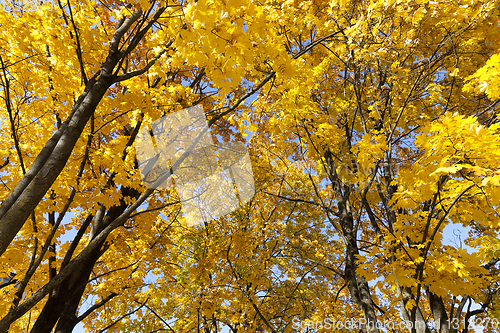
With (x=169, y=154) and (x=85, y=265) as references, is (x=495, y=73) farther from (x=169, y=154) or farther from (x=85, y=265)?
(x=85, y=265)

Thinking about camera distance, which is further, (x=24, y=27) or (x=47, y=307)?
(x=47, y=307)

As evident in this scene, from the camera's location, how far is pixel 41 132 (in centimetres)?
593

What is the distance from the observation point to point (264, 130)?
7203mm

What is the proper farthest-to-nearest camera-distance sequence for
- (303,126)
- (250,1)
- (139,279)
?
(139,279)
(303,126)
(250,1)

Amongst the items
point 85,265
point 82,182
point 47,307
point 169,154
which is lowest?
point 47,307

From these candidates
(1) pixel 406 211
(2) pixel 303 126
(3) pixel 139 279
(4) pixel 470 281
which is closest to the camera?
(4) pixel 470 281

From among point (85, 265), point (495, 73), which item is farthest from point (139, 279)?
point (495, 73)

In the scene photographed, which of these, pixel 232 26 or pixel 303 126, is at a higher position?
pixel 303 126

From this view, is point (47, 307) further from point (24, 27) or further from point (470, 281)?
point (470, 281)

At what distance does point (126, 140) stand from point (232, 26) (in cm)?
369

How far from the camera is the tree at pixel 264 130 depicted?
2.63m

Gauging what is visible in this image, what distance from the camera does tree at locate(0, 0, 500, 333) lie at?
263cm

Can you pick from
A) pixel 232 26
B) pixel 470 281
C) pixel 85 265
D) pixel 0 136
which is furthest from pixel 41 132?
pixel 470 281

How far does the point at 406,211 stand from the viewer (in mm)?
5316
